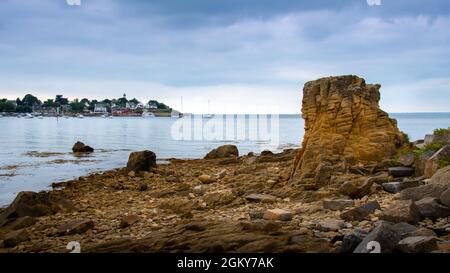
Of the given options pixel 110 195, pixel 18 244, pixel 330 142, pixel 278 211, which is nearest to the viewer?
pixel 278 211

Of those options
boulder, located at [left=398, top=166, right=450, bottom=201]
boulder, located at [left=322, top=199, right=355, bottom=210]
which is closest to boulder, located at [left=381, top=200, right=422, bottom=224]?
boulder, located at [left=398, top=166, right=450, bottom=201]

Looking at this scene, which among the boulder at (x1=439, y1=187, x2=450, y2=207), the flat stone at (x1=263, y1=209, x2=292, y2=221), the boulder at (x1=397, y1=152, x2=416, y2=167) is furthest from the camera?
the boulder at (x1=397, y1=152, x2=416, y2=167)

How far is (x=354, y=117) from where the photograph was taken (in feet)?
50.5

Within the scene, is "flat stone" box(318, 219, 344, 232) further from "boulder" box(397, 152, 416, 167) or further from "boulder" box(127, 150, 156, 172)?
"boulder" box(127, 150, 156, 172)

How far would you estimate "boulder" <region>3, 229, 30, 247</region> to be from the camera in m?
10.2

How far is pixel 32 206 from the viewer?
14.0m

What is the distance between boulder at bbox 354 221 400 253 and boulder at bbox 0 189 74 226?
10.8m

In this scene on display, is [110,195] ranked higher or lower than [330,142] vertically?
lower

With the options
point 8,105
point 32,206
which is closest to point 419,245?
point 32,206

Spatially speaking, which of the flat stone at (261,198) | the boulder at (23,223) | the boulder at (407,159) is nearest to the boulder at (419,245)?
the flat stone at (261,198)

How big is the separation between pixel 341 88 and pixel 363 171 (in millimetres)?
3221

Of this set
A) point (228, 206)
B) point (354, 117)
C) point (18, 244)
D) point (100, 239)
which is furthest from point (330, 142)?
point (18, 244)
